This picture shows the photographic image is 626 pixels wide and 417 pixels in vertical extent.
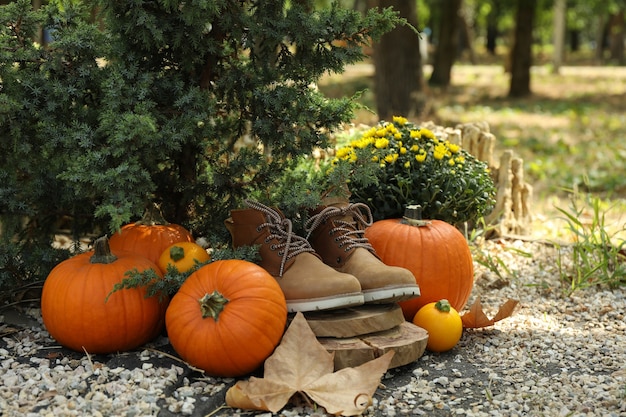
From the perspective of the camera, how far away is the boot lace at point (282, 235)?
113 inches

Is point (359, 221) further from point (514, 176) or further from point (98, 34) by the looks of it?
point (514, 176)

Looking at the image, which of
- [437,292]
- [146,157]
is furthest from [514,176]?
[146,157]

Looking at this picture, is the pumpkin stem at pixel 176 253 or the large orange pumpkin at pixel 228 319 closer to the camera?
the large orange pumpkin at pixel 228 319

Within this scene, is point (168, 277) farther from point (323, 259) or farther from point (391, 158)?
point (391, 158)

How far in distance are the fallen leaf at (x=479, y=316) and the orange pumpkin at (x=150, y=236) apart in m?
1.29

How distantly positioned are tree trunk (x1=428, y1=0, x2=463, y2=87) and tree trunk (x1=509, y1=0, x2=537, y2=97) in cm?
164

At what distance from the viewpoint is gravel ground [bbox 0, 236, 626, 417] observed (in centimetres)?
243

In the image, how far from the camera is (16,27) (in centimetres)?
317

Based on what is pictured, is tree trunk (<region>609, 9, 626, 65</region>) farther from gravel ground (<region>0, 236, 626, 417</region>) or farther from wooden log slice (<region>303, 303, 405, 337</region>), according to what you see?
wooden log slice (<region>303, 303, 405, 337</region>)

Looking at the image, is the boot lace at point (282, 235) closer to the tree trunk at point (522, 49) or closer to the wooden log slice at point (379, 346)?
the wooden log slice at point (379, 346)

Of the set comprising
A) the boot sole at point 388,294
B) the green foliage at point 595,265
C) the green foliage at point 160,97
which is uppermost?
the green foliage at point 160,97

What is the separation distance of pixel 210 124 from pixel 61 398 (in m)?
1.37

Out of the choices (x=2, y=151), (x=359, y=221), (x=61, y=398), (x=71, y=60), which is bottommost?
(x=61, y=398)

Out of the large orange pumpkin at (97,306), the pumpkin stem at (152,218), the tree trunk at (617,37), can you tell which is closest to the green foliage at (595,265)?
the pumpkin stem at (152,218)
